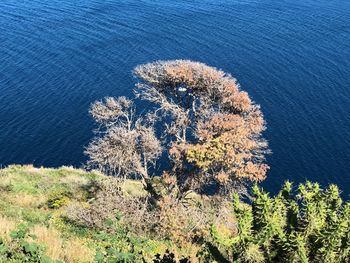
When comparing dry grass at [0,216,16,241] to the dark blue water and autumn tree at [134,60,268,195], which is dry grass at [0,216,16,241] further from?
the dark blue water

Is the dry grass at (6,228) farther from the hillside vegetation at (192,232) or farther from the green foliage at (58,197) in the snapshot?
the green foliage at (58,197)

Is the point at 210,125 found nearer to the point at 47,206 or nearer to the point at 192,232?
the point at 192,232

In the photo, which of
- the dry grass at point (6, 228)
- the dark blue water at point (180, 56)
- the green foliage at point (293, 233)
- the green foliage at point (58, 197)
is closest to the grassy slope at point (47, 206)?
the dry grass at point (6, 228)

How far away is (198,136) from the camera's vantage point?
1265 inches

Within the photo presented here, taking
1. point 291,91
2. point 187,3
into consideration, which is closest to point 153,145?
point 291,91

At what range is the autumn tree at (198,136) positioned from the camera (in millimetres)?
31484

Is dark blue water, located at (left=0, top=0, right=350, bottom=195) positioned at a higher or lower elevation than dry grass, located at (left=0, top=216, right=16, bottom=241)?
lower

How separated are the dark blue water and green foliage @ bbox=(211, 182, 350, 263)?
39.5 metres

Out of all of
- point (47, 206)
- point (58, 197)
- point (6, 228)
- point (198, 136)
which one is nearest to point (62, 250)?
point (6, 228)

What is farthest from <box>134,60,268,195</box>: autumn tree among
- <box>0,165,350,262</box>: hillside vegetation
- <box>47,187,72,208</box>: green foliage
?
<box>47,187,72,208</box>: green foliage

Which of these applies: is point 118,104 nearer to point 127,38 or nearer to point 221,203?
point 221,203

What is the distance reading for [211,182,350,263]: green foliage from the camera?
1272 cm

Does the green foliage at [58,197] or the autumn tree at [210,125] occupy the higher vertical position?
the autumn tree at [210,125]

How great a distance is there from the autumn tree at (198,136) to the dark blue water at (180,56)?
21.6 metres
